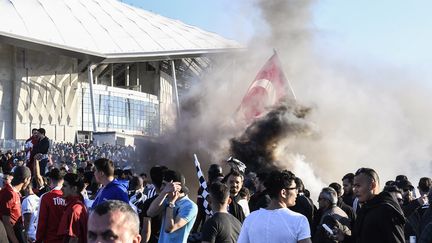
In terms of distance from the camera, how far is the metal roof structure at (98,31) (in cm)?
4553

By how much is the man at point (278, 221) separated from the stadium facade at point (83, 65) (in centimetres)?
3700

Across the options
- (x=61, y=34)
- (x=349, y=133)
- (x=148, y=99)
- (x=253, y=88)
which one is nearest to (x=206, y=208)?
(x=253, y=88)

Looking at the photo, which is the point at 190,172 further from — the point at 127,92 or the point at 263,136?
the point at 127,92

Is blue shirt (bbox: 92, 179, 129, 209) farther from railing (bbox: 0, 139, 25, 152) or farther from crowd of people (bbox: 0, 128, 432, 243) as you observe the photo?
railing (bbox: 0, 139, 25, 152)

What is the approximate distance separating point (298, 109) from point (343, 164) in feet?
20.1

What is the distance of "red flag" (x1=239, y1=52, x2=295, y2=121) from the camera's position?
27.0m

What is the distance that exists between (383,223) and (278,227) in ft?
3.14

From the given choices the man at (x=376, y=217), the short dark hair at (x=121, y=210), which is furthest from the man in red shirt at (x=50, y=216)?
the short dark hair at (x=121, y=210)

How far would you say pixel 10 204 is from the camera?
7125 mm

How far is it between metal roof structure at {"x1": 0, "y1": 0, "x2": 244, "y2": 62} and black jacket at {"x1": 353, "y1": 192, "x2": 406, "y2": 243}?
1610 inches

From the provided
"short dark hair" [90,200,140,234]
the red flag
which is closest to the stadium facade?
the red flag

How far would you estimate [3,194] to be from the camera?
23.7ft

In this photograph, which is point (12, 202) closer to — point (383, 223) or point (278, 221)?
point (278, 221)

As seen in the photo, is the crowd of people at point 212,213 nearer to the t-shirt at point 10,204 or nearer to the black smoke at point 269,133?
the t-shirt at point 10,204
